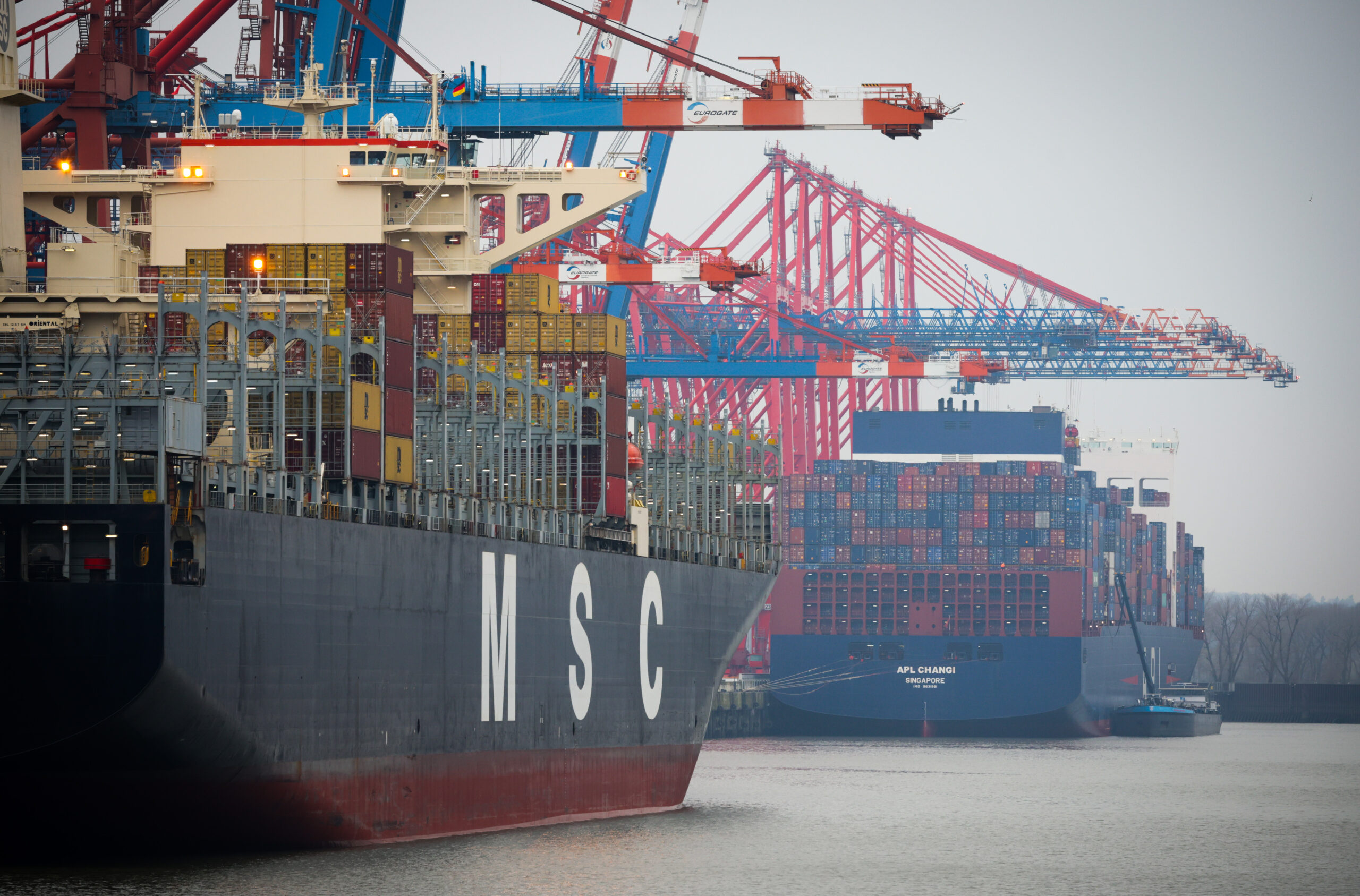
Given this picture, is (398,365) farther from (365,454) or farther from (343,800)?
(343,800)

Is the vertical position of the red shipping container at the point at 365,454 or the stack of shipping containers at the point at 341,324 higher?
the stack of shipping containers at the point at 341,324

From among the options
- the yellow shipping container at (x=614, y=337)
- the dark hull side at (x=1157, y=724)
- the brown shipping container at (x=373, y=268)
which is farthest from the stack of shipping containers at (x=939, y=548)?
the brown shipping container at (x=373, y=268)

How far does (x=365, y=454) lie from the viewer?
28922mm

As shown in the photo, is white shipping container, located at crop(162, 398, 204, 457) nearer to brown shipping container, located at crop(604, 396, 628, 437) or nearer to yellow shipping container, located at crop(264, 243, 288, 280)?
yellow shipping container, located at crop(264, 243, 288, 280)

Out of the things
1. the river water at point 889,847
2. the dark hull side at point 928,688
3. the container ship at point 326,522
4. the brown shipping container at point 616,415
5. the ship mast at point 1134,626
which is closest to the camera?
the container ship at point 326,522

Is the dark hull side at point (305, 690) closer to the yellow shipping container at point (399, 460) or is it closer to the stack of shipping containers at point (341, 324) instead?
the yellow shipping container at point (399, 460)

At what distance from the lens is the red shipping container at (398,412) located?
2988 cm

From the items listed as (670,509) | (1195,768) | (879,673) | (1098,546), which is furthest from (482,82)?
(1098,546)

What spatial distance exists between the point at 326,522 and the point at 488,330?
10503 mm

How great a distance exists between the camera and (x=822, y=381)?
3553 inches

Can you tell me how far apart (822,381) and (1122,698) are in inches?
802

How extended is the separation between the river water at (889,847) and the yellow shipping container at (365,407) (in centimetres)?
606

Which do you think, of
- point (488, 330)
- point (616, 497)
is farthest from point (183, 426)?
point (616, 497)

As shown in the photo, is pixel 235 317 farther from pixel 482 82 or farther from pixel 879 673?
pixel 879 673
